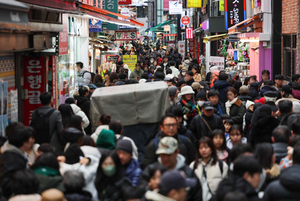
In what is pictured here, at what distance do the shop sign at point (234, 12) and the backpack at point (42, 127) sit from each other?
14.9 meters

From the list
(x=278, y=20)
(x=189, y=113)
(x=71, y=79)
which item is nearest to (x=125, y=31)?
(x=278, y=20)

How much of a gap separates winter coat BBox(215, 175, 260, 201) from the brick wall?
11.8m

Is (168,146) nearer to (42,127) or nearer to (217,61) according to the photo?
(42,127)

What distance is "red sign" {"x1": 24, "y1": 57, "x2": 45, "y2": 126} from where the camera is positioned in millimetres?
10477

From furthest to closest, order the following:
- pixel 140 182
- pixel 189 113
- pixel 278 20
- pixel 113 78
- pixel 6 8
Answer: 1. pixel 278 20
2. pixel 113 78
3. pixel 189 113
4. pixel 6 8
5. pixel 140 182

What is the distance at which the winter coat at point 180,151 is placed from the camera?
18.9 ft

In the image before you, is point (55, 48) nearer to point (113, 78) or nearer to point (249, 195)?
point (113, 78)

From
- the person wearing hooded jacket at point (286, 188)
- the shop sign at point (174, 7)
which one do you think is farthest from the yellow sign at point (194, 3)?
the person wearing hooded jacket at point (286, 188)

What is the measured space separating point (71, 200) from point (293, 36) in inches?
515

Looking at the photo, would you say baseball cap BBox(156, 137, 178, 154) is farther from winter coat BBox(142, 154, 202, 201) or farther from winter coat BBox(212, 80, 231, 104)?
winter coat BBox(212, 80, 231, 104)

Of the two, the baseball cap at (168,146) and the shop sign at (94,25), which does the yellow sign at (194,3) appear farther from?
the baseball cap at (168,146)

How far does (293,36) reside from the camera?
15711 millimetres

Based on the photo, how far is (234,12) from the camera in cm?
2141

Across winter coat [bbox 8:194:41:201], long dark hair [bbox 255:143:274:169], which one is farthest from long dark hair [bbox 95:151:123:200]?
long dark hair [bbox 255:143:274:169]
